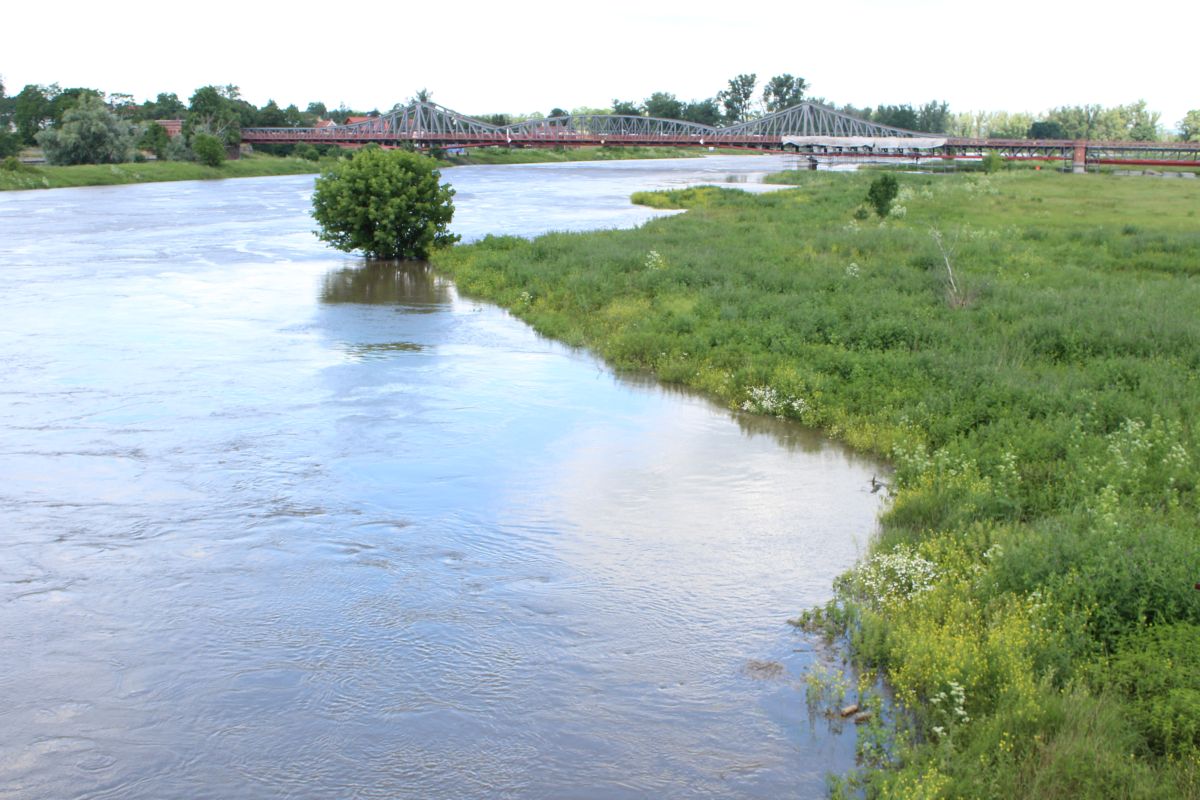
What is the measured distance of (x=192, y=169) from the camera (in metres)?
85.6

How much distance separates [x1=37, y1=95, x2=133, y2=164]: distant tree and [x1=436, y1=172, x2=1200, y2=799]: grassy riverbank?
2253 inches

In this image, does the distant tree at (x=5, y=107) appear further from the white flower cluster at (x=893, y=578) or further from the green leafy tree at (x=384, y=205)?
the white flower cluster at (x=893, y=578)

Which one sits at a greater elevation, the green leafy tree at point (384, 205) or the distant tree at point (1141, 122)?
the distant tree at point (1141, 122)

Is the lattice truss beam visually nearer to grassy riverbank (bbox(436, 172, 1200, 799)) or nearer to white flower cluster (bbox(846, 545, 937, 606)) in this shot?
grassy riverbank (bbox(436, 172, 1200, 799))

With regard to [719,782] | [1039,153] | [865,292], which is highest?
[1039,153]

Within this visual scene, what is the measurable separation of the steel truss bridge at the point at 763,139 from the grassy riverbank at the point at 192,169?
275cm

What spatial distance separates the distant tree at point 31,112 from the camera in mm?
93625

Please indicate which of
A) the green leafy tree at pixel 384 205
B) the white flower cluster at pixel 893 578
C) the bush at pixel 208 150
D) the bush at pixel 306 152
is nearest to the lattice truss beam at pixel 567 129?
the bush at pixel 306 152

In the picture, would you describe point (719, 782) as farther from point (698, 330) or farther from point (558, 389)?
point (698, 330)

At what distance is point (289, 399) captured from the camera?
17.6 m

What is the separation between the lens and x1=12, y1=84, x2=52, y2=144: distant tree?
93625 millimetres

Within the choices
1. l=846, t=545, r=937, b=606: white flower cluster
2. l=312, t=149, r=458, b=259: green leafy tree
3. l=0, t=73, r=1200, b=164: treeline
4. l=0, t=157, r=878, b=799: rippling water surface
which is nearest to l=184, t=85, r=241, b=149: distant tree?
l=0, t=73, r=1200, b=164: treeline

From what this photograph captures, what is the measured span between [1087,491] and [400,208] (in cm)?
2636

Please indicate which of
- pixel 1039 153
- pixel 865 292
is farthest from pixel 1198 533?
pixel 1039 153
